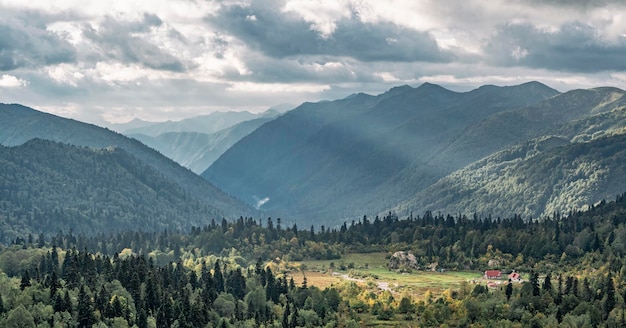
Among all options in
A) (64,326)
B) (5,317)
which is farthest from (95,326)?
(5,317)

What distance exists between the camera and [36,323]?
19838 centimetres

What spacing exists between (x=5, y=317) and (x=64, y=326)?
44.5ft

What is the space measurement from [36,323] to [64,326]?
21.2ft

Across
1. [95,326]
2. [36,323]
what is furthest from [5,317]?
[95,326]

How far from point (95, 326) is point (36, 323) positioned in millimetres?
13725

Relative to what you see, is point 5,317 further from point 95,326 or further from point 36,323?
point 95,326

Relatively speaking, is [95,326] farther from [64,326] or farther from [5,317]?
[5,317]

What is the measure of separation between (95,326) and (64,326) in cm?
736

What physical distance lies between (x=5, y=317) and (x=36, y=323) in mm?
7142

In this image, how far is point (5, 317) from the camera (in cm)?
19662

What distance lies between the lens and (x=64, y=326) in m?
200
